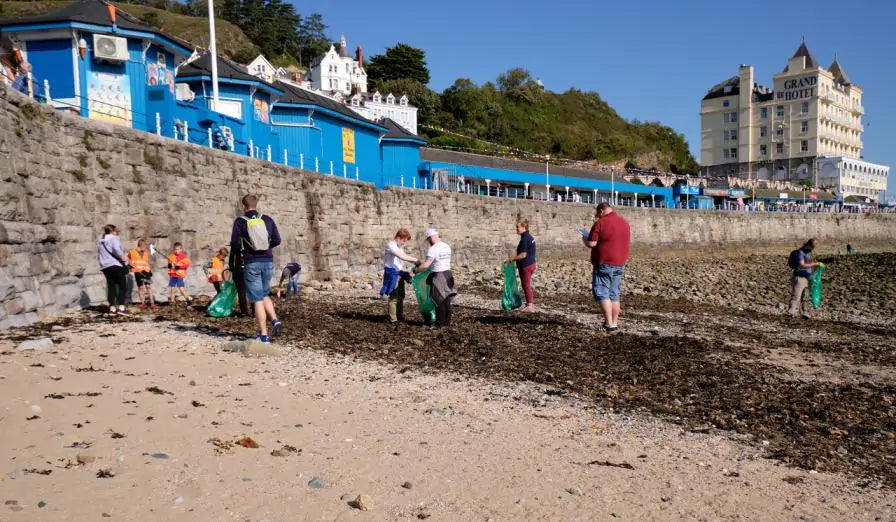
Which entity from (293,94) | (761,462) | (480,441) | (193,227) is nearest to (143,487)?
(480,441)

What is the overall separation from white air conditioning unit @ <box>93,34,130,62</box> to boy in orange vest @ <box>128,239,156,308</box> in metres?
7.37

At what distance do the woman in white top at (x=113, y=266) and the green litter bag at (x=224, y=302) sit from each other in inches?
51.3

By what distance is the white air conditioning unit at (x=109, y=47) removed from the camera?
1580 cm

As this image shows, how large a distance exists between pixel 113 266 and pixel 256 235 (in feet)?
11.3

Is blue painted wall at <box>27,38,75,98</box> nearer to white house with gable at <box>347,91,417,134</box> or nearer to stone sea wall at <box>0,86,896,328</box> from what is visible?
stone sea wall at <box>0,86,896,328</box>

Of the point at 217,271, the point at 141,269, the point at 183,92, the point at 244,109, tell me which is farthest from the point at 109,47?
the point at 141,269

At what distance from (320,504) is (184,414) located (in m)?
1.88

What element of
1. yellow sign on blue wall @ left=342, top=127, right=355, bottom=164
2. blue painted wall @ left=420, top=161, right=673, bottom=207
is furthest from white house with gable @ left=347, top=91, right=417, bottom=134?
yellow sign on blue wall @ left=342, top=127, right=355, bottom=164

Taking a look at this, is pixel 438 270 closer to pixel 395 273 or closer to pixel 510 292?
pixel 510 292

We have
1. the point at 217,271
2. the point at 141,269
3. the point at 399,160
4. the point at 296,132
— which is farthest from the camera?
the point at 399,160

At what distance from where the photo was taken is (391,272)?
493 inches

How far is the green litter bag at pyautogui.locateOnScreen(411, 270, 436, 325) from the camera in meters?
9.49

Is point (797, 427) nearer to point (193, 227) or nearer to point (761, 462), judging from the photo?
point (761, 462)

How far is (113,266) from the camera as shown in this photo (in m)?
9.62
